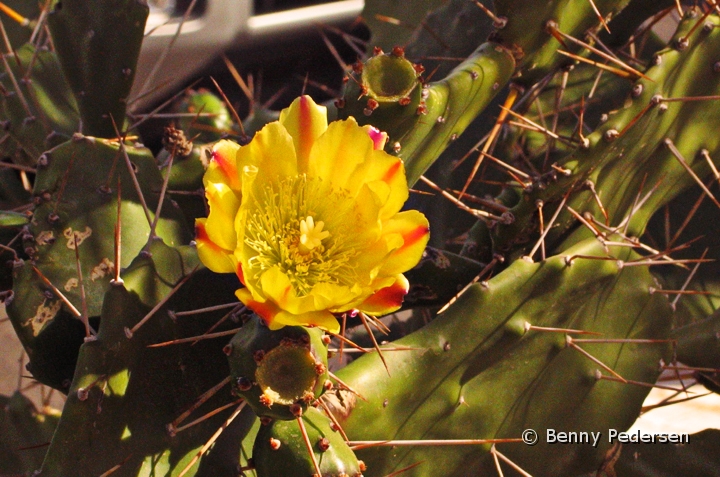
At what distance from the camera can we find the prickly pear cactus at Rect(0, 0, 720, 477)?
708 millimetres

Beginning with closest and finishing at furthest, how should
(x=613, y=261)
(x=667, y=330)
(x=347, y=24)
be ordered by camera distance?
(x=613, y=261), (x=667, y=330), (x=347, y=24)

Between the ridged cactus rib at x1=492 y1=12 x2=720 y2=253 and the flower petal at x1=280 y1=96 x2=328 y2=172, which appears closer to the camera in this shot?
the flower petal at x1=280 y1=96 x2=328 y2=172

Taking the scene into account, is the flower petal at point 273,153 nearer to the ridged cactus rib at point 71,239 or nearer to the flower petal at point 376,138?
the flower petal at point 376,138

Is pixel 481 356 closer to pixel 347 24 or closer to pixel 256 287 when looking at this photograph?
pixel 256 287

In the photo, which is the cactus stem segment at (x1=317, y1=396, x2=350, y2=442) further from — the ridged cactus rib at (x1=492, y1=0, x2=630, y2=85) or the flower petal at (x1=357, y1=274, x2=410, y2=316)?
the ridged cactus rib at (x1=492, y1=0, x2=630, y2=85)

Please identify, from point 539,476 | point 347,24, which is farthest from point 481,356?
point 347,24

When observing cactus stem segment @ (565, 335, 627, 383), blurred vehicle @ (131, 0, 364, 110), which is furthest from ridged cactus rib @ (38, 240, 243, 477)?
blurred vehicle @ (131, 0, 364, 110)

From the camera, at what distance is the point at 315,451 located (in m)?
0.77

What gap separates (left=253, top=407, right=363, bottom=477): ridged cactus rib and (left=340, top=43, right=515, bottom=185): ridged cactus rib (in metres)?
0.31

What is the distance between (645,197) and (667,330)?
0.64 ft

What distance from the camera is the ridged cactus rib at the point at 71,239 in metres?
0.98

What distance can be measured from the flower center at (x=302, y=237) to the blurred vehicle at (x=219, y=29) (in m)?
2.57

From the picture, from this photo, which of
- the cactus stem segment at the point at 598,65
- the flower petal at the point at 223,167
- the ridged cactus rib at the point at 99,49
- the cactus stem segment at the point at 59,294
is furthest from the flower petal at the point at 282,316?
the cactus stem segment at the point at 598,65

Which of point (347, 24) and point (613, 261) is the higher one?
point (613, 261)
